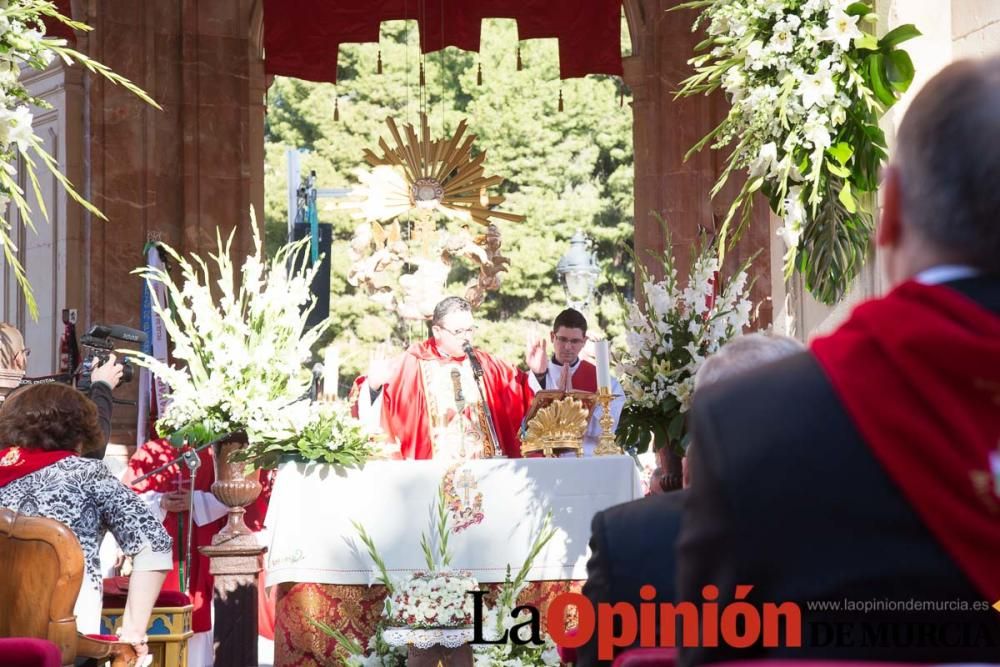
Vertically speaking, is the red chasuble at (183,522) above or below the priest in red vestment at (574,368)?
below

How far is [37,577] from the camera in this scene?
3.64 metres

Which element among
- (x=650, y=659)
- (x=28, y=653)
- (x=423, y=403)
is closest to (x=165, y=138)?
(x=423, y=403)

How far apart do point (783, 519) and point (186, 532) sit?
274 inches

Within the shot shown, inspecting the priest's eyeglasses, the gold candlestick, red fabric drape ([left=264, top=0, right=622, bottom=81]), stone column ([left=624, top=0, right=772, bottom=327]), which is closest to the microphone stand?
the priest's eyeglasses

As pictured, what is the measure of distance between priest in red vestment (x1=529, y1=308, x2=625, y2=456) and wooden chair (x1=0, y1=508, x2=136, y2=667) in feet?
12.3

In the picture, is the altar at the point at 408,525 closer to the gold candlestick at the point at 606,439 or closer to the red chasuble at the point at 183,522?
the gold candlestick at the point at 606,439

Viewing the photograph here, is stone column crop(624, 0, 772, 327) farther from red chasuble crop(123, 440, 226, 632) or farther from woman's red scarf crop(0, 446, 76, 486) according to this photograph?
woman's red scarf crop(0, 446, 76, 486)

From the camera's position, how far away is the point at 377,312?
25953 mm

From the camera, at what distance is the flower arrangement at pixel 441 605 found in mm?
5203

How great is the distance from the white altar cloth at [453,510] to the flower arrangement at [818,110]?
1736 millimetres

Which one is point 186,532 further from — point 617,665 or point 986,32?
point 617,665

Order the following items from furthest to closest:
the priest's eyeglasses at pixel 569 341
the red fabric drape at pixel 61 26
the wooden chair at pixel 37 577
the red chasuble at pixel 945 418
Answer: the red fabric drape at pixel 61 26 < the priest's eyeglasses at pixel 569 341 < the wooden chair at pixel 37 577 < the red chasuble at pixel 945 418

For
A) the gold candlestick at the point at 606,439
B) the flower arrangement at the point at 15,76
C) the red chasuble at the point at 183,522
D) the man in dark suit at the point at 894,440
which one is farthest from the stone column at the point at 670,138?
the man in dark suit at the point at 894,440

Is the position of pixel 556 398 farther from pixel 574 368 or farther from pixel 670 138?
pixel 670 138
